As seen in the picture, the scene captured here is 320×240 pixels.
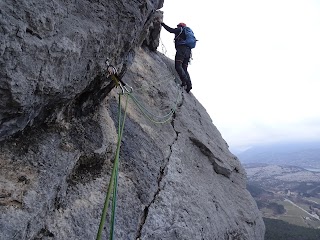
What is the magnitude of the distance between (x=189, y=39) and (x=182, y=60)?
2.80 ft

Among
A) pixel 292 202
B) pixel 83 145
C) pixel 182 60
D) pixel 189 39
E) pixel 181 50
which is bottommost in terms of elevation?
pixel 292 202

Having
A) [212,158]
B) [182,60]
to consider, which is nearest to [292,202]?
[182,60]

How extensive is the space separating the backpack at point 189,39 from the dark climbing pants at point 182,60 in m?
0.16

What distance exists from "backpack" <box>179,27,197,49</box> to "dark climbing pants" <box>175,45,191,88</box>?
0.16m

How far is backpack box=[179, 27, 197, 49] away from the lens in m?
11.8

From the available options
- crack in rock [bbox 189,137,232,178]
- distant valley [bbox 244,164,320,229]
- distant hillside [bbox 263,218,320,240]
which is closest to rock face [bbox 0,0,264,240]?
crack in rock [bbox 189,137,232,178]

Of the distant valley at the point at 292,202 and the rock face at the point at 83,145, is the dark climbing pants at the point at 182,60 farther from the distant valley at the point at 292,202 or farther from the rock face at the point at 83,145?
the distant valley at the point at 292,202

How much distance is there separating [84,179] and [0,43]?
2.70 meters

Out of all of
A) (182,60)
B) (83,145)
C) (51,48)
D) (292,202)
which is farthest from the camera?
(292,202)

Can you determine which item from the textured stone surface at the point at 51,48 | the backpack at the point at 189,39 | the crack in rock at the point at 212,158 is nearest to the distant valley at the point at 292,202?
the backpack at the point at 189,39

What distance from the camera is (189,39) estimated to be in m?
11.9

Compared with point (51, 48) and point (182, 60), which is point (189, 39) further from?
point (51, 48)

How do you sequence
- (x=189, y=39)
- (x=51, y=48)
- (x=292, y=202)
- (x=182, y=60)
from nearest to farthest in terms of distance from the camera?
(x=51, y=48)
(x=189, y=39)
(x=182, y=60)
(x=292, y=202)

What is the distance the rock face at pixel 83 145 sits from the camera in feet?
12.5
